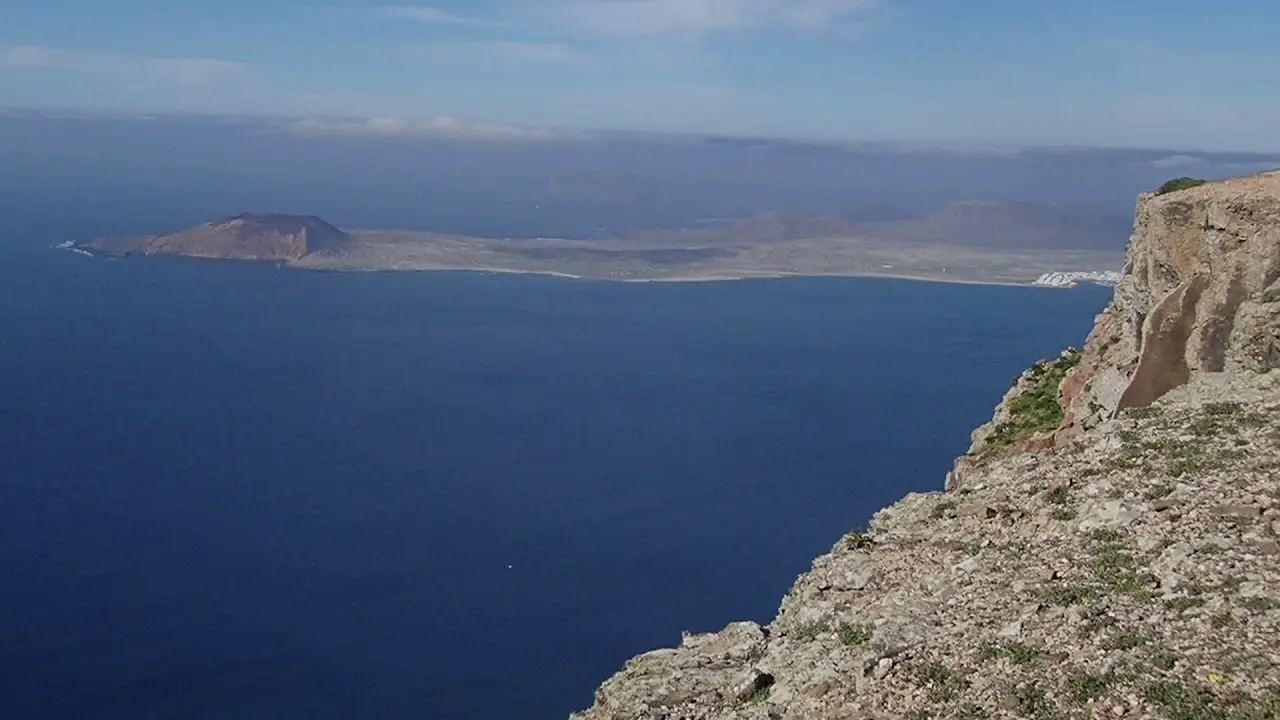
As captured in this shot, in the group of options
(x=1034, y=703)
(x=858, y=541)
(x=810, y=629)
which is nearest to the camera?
(x=1034, y=703)

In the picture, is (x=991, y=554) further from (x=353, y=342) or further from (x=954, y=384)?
(x=353, y=342)

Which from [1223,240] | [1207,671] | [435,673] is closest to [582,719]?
[1207,671]

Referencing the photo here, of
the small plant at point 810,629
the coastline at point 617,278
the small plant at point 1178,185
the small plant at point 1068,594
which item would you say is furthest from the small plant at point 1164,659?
the coastline at point 617,278

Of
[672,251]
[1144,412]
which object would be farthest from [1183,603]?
[672,251]

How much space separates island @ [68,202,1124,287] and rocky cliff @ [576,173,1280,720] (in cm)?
11838

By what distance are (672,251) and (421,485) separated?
109m

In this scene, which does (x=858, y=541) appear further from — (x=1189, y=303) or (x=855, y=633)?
(x=1189, y=303)

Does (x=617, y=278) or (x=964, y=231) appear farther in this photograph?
(x=964, y=231)

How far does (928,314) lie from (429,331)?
4338cm

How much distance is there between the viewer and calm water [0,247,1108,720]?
3503cm

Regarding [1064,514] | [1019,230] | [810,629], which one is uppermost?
[1064,514]

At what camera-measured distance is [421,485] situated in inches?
2037

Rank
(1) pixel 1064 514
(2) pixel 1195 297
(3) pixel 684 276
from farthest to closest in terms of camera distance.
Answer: (3) pixel 684 276 < (2) pixel 1195 297 < (1) pixel 1064 514

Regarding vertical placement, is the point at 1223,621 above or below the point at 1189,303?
below
